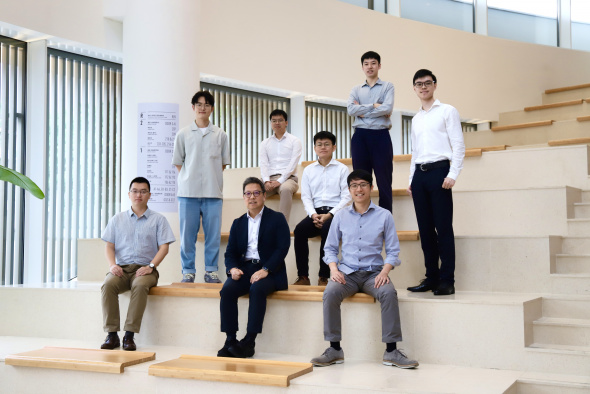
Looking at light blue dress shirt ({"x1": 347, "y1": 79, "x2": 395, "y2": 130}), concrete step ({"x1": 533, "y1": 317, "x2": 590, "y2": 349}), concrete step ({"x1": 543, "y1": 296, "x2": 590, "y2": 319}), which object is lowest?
concrete step ({"x1": 533, "y1": 317, "x2": 590, "y2": 349})

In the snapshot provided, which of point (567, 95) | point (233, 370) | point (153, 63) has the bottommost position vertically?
point (233, 370)

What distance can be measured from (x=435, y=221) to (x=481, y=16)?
15.9 ft

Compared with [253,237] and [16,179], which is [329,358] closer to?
[253,237]

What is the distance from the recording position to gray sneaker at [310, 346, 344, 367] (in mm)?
3416

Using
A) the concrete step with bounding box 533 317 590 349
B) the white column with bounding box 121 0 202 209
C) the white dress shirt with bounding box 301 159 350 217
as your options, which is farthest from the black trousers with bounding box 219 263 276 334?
the white column with bounding box 121 0 202 209

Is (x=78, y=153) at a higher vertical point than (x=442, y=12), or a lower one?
lower

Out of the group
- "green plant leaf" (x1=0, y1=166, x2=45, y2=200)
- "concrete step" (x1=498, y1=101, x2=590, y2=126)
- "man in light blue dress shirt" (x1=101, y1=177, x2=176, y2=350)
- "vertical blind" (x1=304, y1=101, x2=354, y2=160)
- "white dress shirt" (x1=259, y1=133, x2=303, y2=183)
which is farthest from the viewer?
"vertical blind" (x1=304, y1=101, x2=354, y2=160)

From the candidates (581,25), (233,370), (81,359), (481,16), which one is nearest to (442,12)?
(481,16)

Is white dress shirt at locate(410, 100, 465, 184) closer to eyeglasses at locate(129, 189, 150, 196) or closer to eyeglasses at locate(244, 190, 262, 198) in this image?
eyeglasses at locate(244, 190, 262, 198)

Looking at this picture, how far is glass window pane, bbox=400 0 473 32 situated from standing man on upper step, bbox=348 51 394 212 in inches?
134

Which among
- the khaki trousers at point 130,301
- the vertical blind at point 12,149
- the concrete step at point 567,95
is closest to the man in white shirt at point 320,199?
the khaki trousers at point 130,301

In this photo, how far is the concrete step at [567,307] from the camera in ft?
11.9

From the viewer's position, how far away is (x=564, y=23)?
27.2ft

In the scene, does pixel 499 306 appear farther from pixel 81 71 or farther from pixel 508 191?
pixel 81 71
